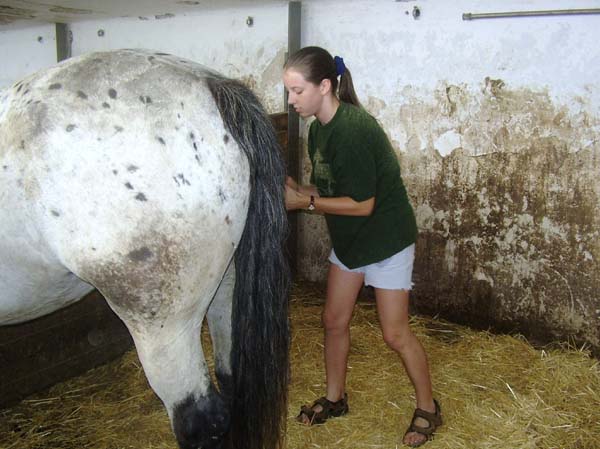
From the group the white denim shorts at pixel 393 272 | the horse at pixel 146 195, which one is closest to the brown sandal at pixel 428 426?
the white denim shorts at pixel 393 272

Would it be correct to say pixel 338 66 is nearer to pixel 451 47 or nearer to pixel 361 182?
pixel 361 182

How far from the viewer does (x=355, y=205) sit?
2133mm

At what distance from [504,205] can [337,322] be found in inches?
61.4

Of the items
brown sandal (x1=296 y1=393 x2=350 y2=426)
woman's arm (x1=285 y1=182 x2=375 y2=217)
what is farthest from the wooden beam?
woman's arm (x1=285 y1=182 x2=375 y2=217)

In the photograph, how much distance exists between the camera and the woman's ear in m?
2.12

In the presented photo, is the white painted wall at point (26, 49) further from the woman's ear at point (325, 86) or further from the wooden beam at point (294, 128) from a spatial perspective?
the woman's ear at point (325, 86)

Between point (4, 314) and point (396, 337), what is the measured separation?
148 cm

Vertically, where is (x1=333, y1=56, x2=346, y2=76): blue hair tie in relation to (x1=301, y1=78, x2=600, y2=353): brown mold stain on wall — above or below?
above

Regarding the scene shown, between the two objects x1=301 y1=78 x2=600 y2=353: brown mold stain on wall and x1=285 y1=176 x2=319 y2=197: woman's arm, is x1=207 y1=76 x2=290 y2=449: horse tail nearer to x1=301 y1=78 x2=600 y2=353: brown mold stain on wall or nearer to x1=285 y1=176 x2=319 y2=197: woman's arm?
x1=285 y1=176 x2=319 y2=197: woman's arm

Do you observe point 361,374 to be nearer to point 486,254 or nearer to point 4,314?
point 486,254

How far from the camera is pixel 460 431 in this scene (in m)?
2.63

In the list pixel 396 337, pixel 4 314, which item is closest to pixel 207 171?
pixel 4 314

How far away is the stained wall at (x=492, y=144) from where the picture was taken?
3.19 metres

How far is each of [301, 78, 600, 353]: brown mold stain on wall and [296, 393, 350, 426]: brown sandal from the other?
1.37 metres
